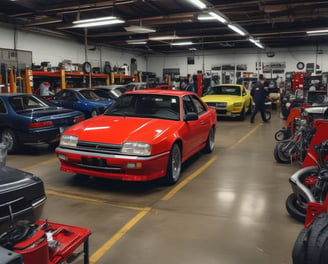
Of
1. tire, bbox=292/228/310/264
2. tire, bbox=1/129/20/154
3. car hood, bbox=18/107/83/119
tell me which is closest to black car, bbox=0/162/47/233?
tire, bbox=292/228/310/264

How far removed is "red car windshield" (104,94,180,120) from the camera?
542cm

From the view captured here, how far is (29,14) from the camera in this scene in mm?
12484

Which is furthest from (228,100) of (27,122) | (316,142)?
(316,142)

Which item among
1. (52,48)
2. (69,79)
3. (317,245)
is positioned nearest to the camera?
(317,245)

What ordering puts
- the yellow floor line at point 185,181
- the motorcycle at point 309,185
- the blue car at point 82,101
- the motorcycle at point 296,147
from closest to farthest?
the motorcycle at point 309,185 < the yellow floor line at point 185,181 < the motorcycle at point 296,147 < the blue car at point 82,101

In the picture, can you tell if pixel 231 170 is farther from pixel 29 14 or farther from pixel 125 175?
pixel 29 14

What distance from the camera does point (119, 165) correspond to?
432 cm

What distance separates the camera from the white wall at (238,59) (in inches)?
884

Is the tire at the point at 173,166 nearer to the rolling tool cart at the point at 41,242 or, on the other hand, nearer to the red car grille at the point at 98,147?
the red car grille at the point at 98,147

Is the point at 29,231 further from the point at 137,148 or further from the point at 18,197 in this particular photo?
the point at 137,148

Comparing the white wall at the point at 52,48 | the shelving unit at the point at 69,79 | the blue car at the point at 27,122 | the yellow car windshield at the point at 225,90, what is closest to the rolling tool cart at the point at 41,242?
the blue car at the point at 27,122

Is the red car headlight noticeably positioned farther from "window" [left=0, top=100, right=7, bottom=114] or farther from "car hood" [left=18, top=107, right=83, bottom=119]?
"window" [left=0, top=100, right=7, bottom=114]

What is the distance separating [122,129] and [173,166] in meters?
0.94

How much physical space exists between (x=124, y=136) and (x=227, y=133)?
6.18m
